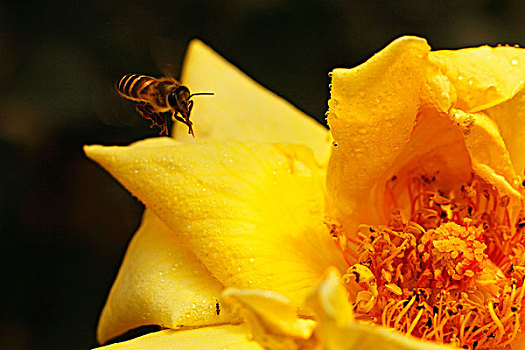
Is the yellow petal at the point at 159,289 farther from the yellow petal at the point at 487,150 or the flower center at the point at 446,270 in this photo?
the yellow petal at the point at 487,150

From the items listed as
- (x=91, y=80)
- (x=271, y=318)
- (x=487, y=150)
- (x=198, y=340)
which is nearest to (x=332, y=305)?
(x=271, y=318)

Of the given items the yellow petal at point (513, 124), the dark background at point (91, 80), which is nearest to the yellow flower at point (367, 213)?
the yellow petal at point (513, 124)

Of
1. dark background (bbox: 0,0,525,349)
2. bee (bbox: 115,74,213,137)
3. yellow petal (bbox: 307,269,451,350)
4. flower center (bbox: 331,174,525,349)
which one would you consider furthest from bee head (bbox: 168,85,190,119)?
dark background (bbox: 0,0,525,349)

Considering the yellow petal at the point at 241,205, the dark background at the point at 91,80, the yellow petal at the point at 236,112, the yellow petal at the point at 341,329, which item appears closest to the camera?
the yellow petal at the point at 341,329

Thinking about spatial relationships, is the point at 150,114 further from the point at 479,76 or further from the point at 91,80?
the point at 91,80

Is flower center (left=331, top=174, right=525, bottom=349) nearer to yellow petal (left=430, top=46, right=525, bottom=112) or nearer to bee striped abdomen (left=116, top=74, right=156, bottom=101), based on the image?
yellow petal (left=430, top=46, right=525, bottom=112)

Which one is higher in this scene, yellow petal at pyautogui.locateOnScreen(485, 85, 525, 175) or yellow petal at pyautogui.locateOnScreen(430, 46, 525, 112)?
yellow petal at pyautogui.locateOnScreen(430, 46, 525, 112)

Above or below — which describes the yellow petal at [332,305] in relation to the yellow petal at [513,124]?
below
